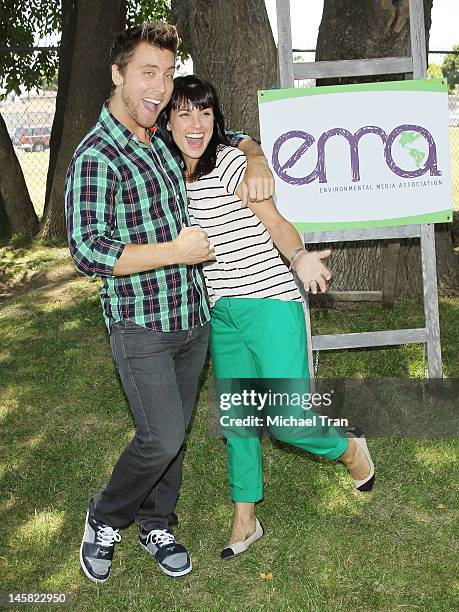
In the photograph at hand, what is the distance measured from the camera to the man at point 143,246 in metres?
3.01

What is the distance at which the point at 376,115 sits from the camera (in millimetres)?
4539

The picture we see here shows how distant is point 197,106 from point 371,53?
9.87 feet

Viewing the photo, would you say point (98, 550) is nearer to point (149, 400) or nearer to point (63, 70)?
point (149, 400)

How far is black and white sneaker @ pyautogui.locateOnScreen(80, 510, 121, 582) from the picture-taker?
11.8 feet

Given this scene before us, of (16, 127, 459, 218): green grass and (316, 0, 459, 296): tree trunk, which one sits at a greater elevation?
(316, 0, 459, 296): tree trunk

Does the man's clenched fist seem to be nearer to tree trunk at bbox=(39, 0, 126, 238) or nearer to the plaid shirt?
the plaid shirt

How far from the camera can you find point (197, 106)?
338 cm

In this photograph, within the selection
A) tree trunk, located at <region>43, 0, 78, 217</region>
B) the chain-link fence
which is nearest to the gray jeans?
tree trunk, located at <region>43, 0, 78, 217</region>

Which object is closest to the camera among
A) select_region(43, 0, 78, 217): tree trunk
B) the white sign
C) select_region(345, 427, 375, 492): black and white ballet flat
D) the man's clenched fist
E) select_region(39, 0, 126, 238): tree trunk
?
the man's clenched fist

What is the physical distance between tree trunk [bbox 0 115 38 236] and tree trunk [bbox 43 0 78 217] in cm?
29

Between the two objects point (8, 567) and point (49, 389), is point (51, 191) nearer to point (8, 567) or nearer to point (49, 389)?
point (49, 389)

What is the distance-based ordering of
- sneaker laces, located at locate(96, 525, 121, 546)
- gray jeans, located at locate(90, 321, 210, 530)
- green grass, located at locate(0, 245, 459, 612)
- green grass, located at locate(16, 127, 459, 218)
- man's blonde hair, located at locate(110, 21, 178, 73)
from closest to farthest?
1. man's blonde hair, located at locate(110, 21, 178, 73)
2. gray jeans, located at locate(90, 321, 210, 530)
3. green grass, located at locate(0, 245, 459, 612)
4. sneaker laces, located at locate(96, 525, 121, 546)
5. green grass, located at locate(16, 127, 459, 218)

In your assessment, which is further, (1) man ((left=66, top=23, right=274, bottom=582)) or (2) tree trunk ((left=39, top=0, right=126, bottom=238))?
(2) tree trunk ((left=39, top=0, right=126, bottom=238))

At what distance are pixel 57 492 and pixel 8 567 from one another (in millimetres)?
670
